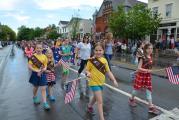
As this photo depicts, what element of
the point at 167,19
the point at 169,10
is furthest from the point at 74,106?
the point at 169,10

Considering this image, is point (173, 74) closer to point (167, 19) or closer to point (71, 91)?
point (71, 91)

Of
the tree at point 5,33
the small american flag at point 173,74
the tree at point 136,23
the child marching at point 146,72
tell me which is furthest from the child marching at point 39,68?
the tree at point 5,33

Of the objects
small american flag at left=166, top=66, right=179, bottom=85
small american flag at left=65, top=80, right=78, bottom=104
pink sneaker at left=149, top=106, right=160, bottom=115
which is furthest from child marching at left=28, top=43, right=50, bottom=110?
small american flag at left=166, top=66, right=179, bottom=85

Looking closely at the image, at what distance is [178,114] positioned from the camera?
7113 millimetres

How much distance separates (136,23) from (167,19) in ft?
14.9

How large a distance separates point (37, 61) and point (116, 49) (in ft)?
92.2

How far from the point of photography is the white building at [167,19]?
124 feet

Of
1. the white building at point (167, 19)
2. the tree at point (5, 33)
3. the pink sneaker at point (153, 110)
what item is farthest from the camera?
the tree at point (5, 33)

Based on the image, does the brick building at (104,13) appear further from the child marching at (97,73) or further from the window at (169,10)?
the child marching at (97,73)

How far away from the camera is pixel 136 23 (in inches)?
1453

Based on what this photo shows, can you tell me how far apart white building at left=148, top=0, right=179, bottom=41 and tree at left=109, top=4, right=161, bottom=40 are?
1.08m

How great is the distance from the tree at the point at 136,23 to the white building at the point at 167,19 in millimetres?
1078

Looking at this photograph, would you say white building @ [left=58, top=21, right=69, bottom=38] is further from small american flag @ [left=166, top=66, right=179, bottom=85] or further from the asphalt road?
small american flag @ [left=166, top=66, right=179, bottom=85]

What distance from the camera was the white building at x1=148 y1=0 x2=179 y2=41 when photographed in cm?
3775
